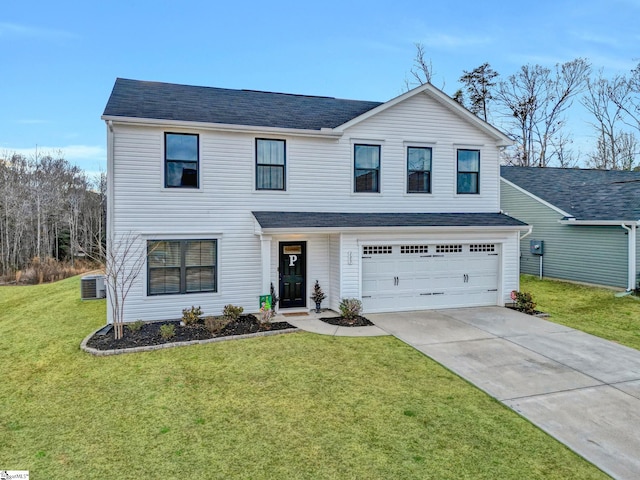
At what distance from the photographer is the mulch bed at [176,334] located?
8289 millimetres

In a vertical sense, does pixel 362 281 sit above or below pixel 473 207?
below

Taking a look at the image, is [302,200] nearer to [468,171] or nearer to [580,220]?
[468,171]

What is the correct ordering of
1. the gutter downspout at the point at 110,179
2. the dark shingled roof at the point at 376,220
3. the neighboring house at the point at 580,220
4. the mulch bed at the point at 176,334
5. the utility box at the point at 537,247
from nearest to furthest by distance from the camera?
the mulch bed at the point at 176,334 → the gutter downspout at the point at 110,179 → the dark shingled roof at the point at 376,220 → the neighboring house at the point at 580,220 → the utility box at the point at 537,247

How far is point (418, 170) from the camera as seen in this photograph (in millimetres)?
12438

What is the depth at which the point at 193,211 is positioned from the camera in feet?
34.1

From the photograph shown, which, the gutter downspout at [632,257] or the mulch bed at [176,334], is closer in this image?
the mulch bed at [176,334]

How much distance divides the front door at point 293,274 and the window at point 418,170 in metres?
4.08

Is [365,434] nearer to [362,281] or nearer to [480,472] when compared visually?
[480,472]

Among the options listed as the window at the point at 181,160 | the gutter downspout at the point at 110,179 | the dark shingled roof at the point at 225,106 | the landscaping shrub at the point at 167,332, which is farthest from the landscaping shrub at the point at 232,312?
the dark shingled roof at the point at 225,106

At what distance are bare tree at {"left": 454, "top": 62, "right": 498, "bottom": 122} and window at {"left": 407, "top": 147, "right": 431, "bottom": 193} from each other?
72.2 feet

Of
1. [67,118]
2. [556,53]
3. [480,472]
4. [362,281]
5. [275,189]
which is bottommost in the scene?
[480,472]

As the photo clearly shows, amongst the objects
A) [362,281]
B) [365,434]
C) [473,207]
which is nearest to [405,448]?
[365,434]

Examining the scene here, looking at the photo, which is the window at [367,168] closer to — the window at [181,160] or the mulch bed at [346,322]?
the mulch bed at [346,322]

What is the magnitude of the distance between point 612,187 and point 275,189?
1540cm
